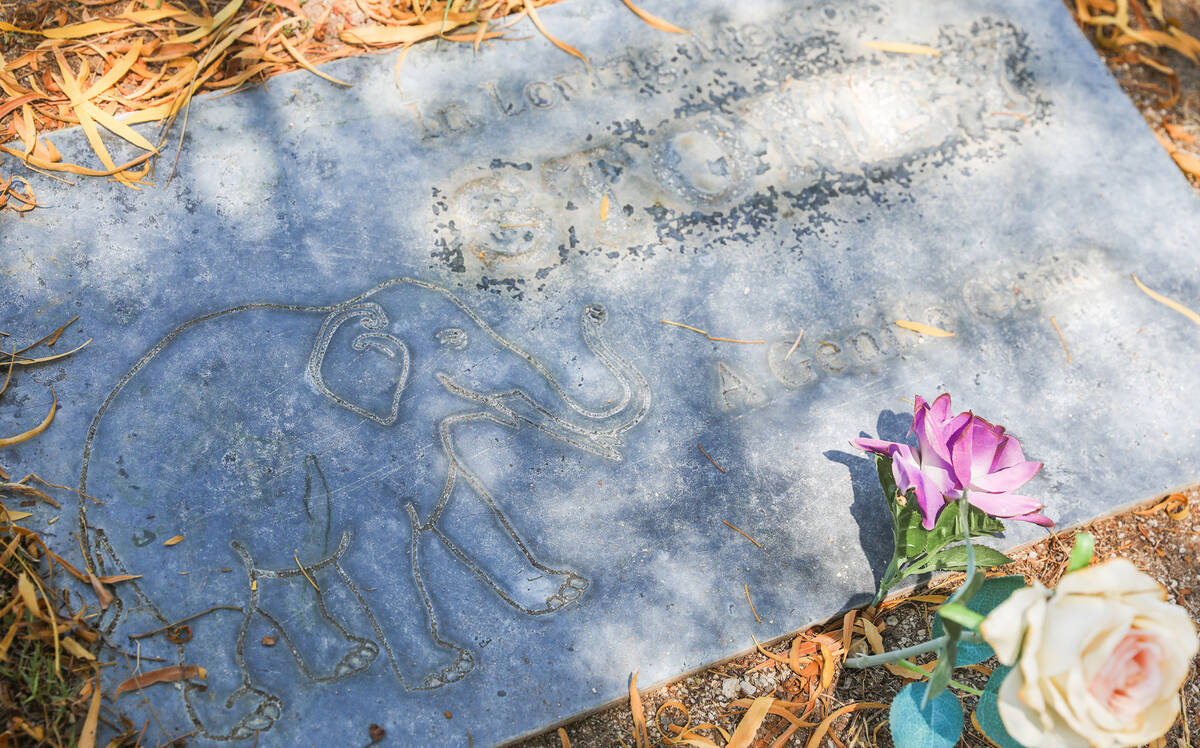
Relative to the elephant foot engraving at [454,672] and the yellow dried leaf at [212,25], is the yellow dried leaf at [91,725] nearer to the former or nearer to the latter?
the elephant foot engraving at [454,672]

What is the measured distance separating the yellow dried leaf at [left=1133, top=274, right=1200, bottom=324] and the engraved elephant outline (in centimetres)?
128

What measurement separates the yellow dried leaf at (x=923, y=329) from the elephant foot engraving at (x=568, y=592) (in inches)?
37.4

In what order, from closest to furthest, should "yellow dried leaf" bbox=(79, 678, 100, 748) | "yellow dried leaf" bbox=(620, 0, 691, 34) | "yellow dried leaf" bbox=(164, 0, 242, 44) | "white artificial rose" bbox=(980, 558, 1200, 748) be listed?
1. "white artificial rose" bbox=(980, 558, 1200, 748)
2. "yellow dried leaf" bbox=(79, 678, 100, 748)
3. "yellow dried leaf" bbox=(164, 0, 242, 44)
4. "yellow dried leaf" bbox=(620, 0, 691, 34)

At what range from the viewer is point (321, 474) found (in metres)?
1.70

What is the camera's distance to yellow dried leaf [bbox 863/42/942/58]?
A: 2.30 m

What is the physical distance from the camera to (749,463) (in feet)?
5.95

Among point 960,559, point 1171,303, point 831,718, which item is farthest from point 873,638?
point 1171,303

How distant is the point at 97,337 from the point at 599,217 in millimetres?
1101

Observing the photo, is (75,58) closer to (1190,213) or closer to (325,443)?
(325,443)

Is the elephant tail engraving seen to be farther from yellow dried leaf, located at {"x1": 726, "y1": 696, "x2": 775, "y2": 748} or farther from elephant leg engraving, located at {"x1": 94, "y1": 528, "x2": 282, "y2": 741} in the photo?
elephant leg engraving, located at {"x1": 94, "y1": 528, "x2": 282, "y2": 741}

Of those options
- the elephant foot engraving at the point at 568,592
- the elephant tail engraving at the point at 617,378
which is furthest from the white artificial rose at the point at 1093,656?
the elephant tail engraving at the point at 617,378

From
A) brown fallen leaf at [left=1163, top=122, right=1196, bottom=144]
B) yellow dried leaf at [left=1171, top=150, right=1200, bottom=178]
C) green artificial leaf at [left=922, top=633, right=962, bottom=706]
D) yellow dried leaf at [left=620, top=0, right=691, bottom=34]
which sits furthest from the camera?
brown fallen leaf at [left=1163, top=122, right=1196, bottom=144]

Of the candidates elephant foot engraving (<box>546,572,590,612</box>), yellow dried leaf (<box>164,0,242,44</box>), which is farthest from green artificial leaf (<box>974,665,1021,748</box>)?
yellow dried leaf (<box>164,0,242,44</box>)

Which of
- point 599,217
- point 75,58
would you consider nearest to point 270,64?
point 75,58
